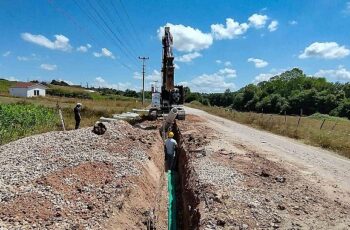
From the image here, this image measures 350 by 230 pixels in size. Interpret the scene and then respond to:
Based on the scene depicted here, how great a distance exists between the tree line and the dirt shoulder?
124ft

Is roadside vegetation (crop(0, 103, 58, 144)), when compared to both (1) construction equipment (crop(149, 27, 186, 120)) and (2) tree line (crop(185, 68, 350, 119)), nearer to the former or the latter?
(1) construction equipment (crop(149, 27, 186, 120))

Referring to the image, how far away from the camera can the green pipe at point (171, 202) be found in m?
11.5

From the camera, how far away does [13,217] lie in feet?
25.7

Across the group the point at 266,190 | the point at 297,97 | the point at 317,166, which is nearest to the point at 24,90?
the point at 297,97

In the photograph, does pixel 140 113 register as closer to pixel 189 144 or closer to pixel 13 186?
pixel 189 144

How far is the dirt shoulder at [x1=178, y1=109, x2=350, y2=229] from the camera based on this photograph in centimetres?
834

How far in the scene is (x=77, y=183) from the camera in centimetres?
1044

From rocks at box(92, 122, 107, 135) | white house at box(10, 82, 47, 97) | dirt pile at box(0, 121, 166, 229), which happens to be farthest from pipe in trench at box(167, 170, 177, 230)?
white house at box(10, 82, 47, 97)

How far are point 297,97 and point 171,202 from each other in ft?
228

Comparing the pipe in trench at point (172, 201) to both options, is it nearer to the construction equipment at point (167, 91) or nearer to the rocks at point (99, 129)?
the rocks at point (99, 129)

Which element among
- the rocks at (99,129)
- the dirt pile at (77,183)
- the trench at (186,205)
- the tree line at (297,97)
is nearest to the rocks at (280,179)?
the trench at (186,205)

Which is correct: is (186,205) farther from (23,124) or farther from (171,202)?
(23,124)

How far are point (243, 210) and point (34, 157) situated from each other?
21.5 ft

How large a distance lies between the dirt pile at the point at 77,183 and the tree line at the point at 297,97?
3804 cm
